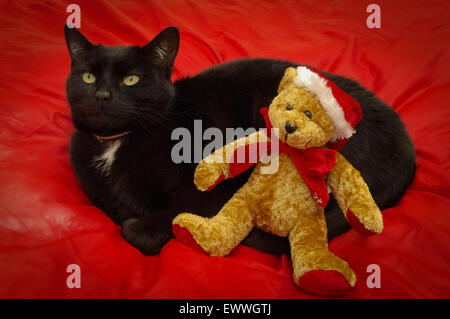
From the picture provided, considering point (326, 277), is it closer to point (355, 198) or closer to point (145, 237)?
point (355, 198)

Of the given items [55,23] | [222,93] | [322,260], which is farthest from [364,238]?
[55,23]

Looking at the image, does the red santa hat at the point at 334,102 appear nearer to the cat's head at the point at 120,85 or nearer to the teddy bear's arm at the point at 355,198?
the teddy bear's arm at the point at 355,198

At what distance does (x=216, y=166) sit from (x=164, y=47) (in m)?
0.41

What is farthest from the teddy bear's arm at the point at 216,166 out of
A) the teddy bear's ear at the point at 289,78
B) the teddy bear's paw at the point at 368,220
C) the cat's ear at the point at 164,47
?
the cat's ear at the point at 164,47

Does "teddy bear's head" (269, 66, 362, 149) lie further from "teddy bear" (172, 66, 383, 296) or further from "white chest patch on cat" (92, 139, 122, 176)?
"white chest patch on cat" (92, 139, 122, 176)

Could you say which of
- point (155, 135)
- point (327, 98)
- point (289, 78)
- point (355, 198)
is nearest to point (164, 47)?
point (155, 135)

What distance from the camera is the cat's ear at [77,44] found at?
940 mm

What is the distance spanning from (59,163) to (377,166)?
2.91 ft

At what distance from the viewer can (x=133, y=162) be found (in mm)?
954

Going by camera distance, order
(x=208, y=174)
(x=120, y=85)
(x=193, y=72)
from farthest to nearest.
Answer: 1. (x=193, y=72)
2. (x=120, y=85)
3. (x=208, y=174)

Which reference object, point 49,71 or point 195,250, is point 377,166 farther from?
point 49,71

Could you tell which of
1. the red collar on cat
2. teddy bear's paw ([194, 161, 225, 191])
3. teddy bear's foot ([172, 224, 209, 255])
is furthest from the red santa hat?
the red collar on cat

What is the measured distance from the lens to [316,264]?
0.67m

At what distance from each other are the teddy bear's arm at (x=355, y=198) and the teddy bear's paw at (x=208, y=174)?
0.79 ft
